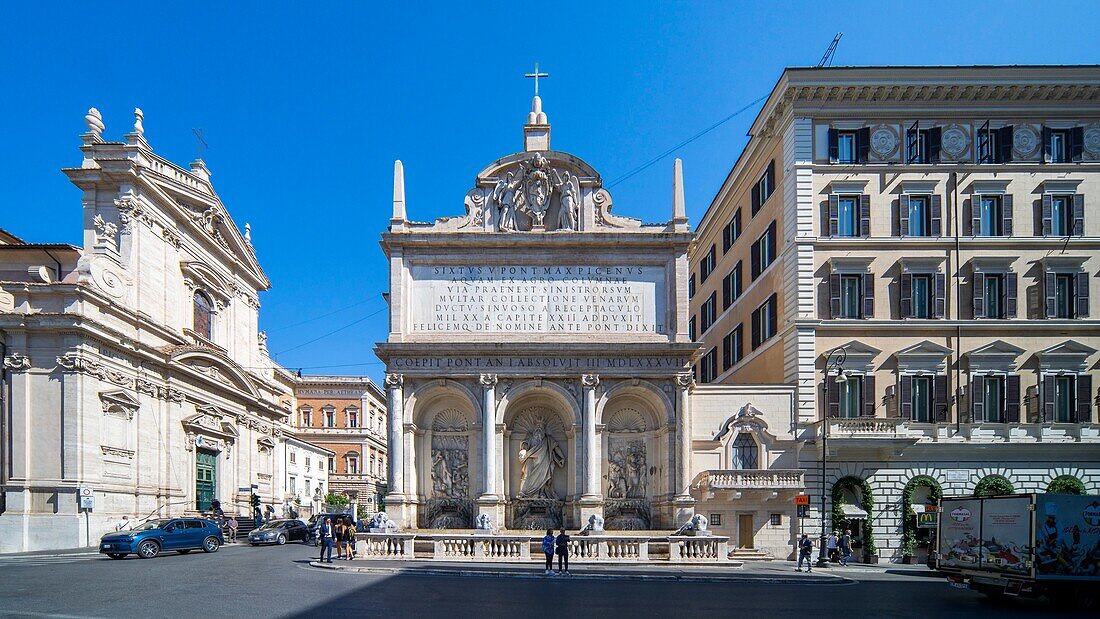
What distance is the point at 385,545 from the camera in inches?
1166

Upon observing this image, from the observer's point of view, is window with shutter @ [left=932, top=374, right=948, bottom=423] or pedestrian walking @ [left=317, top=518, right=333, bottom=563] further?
window with shutter @ [left=932, top=374, right=948, bottom=423]

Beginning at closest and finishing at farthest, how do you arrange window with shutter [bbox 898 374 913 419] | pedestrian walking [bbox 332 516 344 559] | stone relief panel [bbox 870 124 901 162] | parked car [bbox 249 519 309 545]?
pedestrian walking [bbox 332 516 344 559], window with shutter [bbox 898 374 913 419], stone relief panel [bbox 870 124 901 162], parked car [bbox 249 519 309 545]

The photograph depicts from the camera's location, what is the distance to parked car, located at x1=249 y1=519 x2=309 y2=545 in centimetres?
4325

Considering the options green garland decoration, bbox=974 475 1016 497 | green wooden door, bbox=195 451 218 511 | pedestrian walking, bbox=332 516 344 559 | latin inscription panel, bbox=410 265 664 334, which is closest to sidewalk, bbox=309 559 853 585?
pedestrian walking, bbox=332 516 344 559

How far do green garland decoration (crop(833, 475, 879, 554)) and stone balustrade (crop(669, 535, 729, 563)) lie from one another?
24.4 feet

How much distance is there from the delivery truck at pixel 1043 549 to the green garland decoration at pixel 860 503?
1272 cm

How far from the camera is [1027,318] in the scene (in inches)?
1380

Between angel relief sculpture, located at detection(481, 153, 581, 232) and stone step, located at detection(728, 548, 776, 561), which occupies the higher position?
angel relief sculpture, located at detection(481, 153, 581, 232)

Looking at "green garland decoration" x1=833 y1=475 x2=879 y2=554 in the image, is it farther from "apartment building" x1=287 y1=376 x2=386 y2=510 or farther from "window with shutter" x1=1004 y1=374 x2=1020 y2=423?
"apartment building" x1=287 y1=376 x2=386 y2=510

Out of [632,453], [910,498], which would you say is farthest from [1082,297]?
[632,453]

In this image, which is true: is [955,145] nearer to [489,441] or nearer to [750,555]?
[750,555]

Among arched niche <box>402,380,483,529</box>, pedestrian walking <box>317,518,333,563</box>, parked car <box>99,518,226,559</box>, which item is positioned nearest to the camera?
pedestrian walking <box>317,518,333,563</box>

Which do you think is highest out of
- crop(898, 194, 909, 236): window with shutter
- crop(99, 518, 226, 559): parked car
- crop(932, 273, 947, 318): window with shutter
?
crop(898, 194, 909, 236): window with shutter

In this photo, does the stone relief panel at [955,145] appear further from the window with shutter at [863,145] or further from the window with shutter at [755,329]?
the window with shutter at [755,329]
